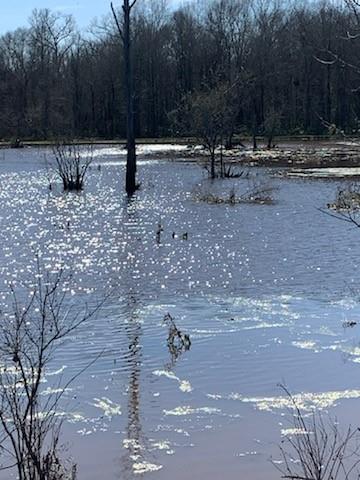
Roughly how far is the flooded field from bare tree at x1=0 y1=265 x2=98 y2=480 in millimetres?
211

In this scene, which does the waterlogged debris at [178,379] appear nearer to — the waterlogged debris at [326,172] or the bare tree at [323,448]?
the bare tree at [323,448]

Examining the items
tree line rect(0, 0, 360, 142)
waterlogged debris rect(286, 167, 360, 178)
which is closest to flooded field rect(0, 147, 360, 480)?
waterlogged debris rect(286, 167, 360, 178)

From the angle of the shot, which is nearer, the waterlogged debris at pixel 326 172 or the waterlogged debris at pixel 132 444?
the waterlogged debris at pixel 132 444

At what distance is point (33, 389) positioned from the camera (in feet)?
14.9

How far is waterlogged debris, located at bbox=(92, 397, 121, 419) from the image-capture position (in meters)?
6.94

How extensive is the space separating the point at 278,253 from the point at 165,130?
70.5 m

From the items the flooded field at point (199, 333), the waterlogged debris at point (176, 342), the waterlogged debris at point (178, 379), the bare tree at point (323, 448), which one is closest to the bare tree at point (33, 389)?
the flooded field at point (199, 333)

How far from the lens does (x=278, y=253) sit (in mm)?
14773

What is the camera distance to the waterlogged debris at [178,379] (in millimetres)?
7566

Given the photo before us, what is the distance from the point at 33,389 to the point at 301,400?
3.31 meters

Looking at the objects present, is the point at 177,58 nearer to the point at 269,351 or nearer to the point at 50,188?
the point at 50,188

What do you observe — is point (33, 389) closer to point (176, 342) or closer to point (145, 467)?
point (145, 467)

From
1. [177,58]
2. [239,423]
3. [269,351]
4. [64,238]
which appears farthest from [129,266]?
[177,58]

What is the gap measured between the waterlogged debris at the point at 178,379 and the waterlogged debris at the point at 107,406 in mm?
720
